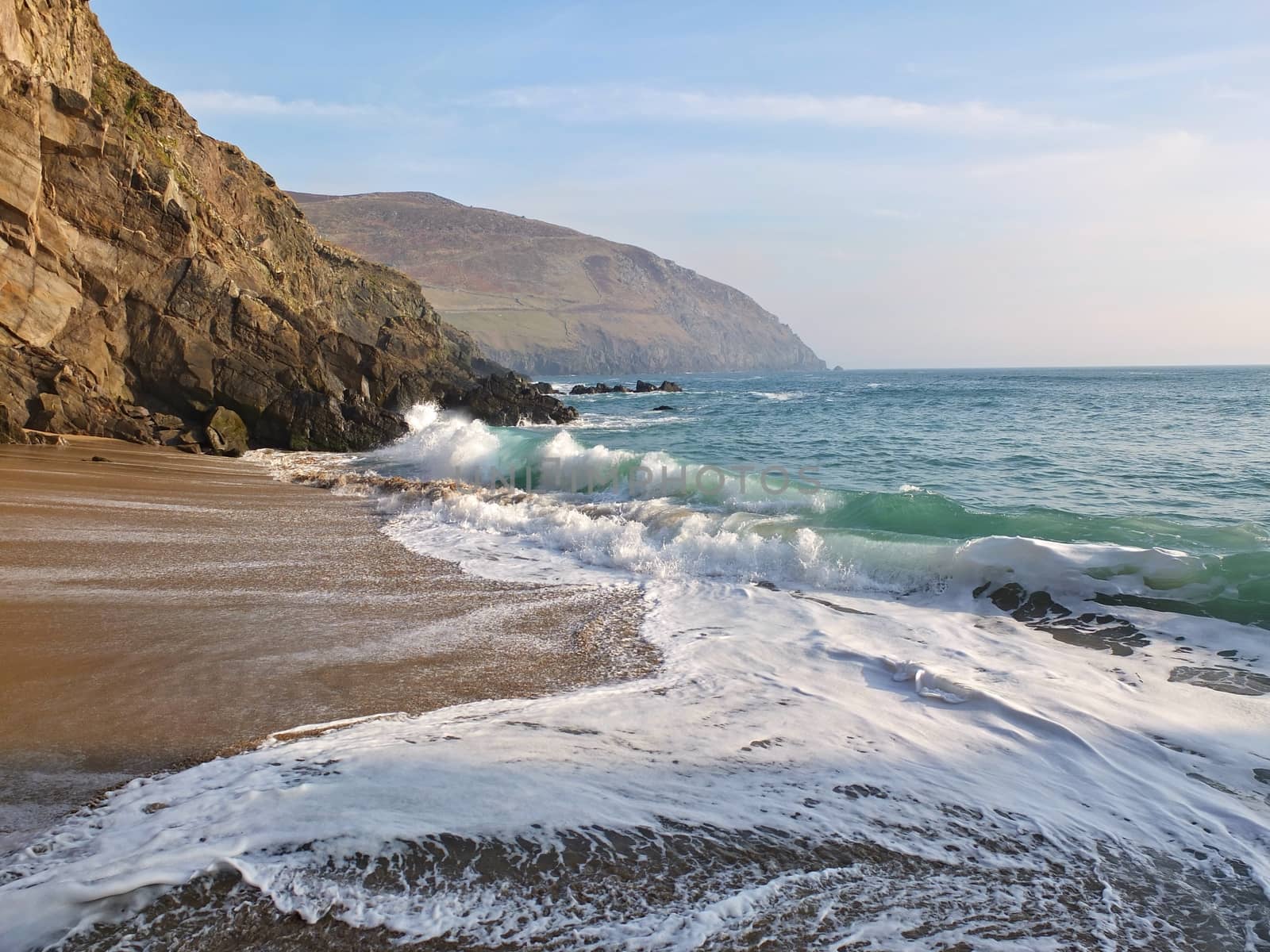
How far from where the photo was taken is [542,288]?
145 m

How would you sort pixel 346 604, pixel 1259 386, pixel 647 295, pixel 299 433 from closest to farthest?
pixel 346 604
pixel 299 433
pixel 1259 386
pixel 647 295

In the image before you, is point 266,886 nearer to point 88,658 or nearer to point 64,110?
point 88,658

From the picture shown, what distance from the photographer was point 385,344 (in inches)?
1265

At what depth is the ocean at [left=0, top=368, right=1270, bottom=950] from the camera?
8.07ft

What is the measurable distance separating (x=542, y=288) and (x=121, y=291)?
133543mm

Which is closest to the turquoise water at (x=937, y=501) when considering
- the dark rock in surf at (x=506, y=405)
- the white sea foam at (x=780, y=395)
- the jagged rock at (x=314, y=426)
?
the jagged rock at (x=314, y=426)

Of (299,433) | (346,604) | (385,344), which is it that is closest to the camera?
(346,604)

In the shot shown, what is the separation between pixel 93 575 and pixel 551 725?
4.17 m

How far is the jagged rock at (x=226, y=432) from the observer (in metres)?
14.7

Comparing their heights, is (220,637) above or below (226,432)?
below

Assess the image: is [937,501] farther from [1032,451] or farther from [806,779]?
[1032,451]

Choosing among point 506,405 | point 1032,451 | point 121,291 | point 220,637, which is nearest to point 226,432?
point 121,291

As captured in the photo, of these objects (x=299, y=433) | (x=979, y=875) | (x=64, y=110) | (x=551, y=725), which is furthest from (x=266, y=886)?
(x=64, y=110)

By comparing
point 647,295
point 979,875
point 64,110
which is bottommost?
point 979,875
